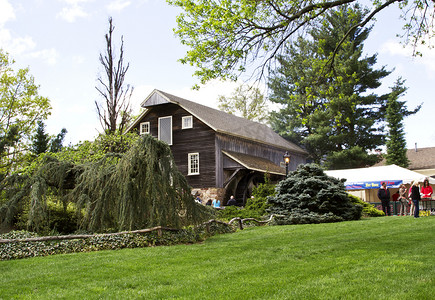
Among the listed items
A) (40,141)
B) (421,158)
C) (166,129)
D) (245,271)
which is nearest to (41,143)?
(40,141)

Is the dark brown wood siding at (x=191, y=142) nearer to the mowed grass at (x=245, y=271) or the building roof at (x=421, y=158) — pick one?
the mowed grass at (x=245, y=271)

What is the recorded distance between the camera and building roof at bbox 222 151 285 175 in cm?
3028

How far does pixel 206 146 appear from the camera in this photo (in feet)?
103

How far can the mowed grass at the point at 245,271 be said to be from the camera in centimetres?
577

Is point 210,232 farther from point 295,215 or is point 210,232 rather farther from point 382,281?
point 382,281

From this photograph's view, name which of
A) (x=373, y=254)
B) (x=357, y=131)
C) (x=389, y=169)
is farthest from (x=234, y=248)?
(x=357, y=131)

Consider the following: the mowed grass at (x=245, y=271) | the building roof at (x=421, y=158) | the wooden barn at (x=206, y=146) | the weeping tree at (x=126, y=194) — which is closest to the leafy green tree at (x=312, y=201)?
the weeping tree at (x=126, y=194)

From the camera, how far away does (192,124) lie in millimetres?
32031

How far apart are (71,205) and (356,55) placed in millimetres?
29955

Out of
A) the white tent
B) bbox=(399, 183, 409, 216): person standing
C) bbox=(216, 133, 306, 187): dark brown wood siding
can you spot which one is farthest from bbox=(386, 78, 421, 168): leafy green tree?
bbox=(399, 183, 409, 216): person standing

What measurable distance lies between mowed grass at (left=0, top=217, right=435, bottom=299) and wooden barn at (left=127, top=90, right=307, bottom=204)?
20303 millimetres

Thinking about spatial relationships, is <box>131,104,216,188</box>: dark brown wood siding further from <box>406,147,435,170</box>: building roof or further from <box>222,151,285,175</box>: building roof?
<box>406,147,435,170</box>: building roof

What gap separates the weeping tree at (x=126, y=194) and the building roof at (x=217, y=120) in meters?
18.0

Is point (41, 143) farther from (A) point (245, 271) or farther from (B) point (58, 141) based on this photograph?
(A) point (245, 271)
